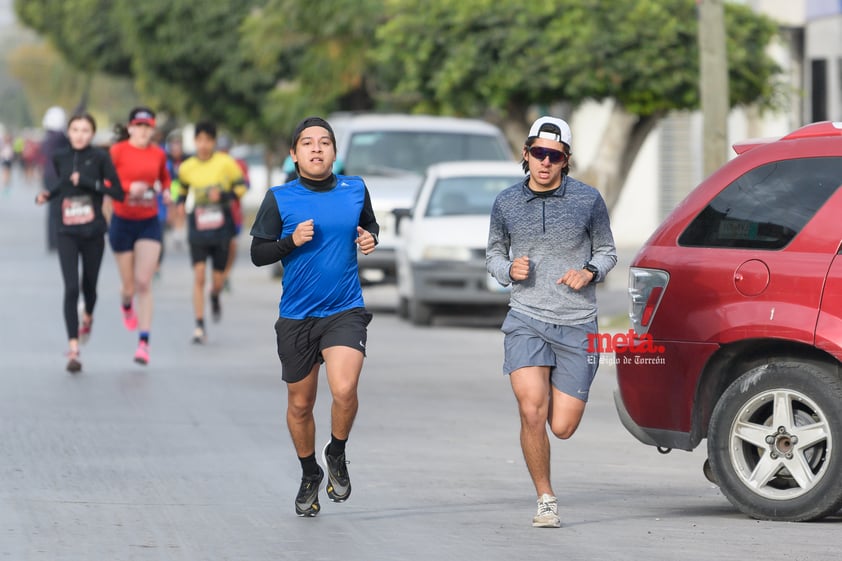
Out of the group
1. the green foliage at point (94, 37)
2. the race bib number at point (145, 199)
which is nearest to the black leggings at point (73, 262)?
the race bib number at point (145, 199)

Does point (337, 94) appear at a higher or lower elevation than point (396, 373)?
higher

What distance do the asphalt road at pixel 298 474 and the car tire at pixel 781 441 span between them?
0.11 m

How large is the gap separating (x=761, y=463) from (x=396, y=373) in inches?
271

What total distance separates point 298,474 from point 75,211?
5.12 metres

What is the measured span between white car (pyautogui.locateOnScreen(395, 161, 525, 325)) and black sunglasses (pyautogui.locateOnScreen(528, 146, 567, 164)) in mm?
9957

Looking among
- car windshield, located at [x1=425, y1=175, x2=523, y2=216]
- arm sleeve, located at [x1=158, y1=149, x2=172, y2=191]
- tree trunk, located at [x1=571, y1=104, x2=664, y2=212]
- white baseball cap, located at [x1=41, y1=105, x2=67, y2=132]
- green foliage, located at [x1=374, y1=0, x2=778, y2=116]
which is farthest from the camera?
white baseball cap, located at [x1=41, y1=105, x2=67, y2=132]

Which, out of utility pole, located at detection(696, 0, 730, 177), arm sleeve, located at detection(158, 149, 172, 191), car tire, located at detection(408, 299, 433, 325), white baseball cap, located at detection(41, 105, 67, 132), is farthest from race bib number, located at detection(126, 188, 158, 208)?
white baseball cap, located at detection(41, 105, 67, 132)

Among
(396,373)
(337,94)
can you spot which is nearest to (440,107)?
(337,94)

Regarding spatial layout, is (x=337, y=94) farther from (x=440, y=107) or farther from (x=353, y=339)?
(x=353, y=339)

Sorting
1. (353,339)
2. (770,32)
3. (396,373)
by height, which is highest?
(770,32)

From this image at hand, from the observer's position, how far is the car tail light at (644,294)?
8.62 m

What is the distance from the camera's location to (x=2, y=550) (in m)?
7.43

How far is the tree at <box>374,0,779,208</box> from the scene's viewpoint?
894 inches

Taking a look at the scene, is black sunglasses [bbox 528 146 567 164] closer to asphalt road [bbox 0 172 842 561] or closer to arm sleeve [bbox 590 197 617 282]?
arm sleeve [bbox 590 197 617 282]
